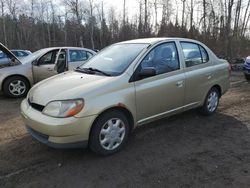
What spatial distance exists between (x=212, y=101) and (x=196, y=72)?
0.97 m

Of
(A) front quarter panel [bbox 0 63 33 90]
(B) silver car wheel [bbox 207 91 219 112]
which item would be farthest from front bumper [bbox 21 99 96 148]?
(A) front quarter panel [bbox 0 63 33 90]

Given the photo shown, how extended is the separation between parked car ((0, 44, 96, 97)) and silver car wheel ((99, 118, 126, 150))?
4.86 meters

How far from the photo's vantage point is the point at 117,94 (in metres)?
3.77

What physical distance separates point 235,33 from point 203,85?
15067mm

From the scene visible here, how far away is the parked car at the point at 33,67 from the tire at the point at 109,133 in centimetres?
486

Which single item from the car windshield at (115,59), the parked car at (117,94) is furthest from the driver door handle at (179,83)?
the car windshield at (115,59)

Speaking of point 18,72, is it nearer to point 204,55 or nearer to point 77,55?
point 77,55

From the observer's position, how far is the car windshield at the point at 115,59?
414 centimetres

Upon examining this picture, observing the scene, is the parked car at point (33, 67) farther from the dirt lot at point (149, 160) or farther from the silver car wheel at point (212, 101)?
the silver car wheel at point (212, 101)

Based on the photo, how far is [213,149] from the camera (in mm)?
4082

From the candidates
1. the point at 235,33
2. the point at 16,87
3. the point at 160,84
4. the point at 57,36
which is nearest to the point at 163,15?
the point at 235,33

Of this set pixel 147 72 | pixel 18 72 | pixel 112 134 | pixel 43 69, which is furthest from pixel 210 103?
pixel 18 72

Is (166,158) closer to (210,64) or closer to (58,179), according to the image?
(58,179)

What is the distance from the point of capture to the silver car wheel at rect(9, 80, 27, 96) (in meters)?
7.68
